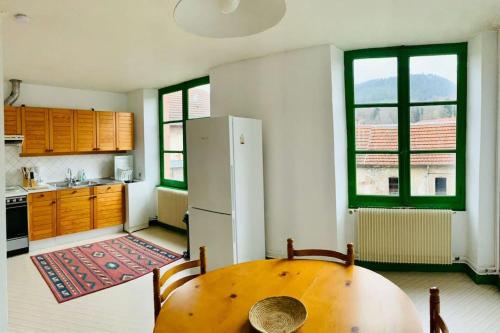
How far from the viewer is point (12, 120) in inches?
174

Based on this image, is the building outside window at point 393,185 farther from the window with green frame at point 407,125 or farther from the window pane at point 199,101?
the window pane at point 199,101

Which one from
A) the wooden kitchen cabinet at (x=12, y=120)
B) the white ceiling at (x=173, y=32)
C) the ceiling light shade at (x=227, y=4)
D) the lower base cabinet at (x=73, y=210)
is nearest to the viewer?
the ceiling light shade at (x=227, y=4)

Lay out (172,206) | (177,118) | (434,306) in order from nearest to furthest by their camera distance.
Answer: (434,306)
(172,206)
(177,118)

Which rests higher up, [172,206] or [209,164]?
[209,164]

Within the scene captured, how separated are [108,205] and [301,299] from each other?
15.1 feet

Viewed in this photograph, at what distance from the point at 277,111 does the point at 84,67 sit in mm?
2670

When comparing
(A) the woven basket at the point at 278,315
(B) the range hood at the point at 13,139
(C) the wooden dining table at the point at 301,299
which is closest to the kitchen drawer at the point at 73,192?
(B) the range hood at the point at 13,139

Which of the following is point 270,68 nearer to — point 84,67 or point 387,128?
point 387,128

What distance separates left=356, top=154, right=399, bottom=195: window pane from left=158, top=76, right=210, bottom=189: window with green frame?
2.44 metres

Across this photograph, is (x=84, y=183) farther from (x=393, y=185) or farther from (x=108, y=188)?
(x=393, y=185)

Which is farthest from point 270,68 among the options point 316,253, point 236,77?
point 316,253

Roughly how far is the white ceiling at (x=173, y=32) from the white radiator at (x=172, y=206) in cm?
208

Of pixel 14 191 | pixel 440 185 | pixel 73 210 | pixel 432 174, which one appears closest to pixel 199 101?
pixel 73 210

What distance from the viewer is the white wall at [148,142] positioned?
5574 mm
